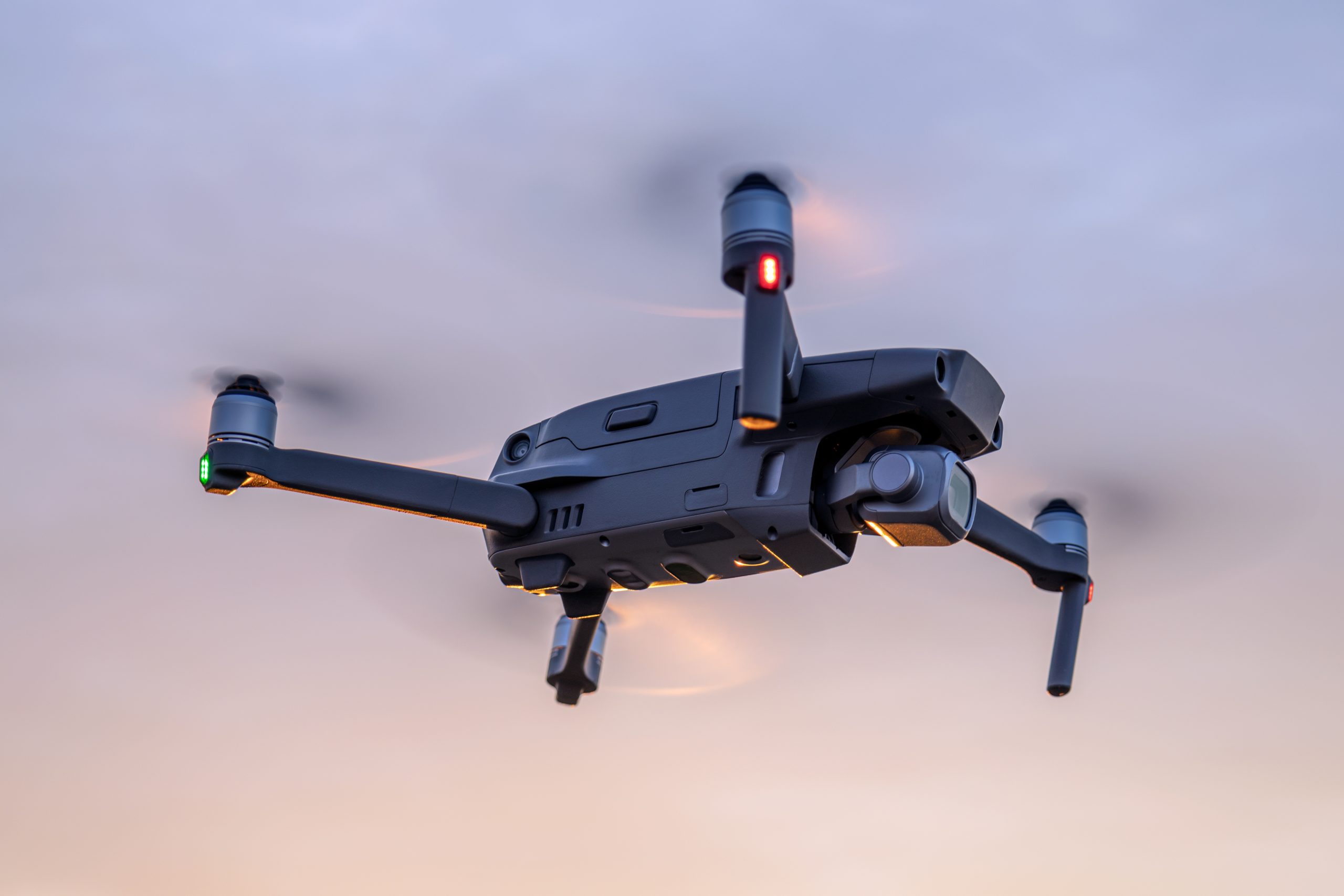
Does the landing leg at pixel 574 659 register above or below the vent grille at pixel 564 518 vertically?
above

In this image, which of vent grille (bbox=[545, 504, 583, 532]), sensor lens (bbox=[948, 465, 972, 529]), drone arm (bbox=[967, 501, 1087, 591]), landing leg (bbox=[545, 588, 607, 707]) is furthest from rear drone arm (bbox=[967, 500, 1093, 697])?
landing leg (bbox=[545, 588, 607, 707])

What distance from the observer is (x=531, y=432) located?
2262mm

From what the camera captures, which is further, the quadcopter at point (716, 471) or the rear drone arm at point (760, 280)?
the quadcopter at point (716, 471)

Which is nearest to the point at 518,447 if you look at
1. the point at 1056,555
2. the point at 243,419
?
the point at 243,419

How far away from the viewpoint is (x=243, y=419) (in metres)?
2.17

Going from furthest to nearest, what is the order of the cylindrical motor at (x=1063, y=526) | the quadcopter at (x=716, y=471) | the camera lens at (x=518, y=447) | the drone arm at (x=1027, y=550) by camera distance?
the cylindrical motor at (x=1063, y=526), the drone arm at (x=1027, y=550), the camera lens at (x=518, y=447), the quadcopter at (x=716, y=471)

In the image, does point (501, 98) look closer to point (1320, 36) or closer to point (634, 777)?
point (1320, 36)

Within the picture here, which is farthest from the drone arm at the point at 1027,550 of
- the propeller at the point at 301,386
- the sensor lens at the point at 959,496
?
the propeller at the point at 301,386

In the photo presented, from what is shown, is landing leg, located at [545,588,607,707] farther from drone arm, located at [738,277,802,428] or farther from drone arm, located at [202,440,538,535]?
drone arm, located at [738,277,802,428]

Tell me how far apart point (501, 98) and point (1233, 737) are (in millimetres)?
2581

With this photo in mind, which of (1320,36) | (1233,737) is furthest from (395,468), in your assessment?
(1233,737)

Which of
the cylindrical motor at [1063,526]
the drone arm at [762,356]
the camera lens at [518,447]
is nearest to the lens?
the drone arm at [762,356]

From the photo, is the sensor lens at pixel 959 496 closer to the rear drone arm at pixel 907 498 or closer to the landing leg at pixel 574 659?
the rear drone arm at pixel 907 498

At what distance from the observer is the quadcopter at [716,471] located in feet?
6.21
